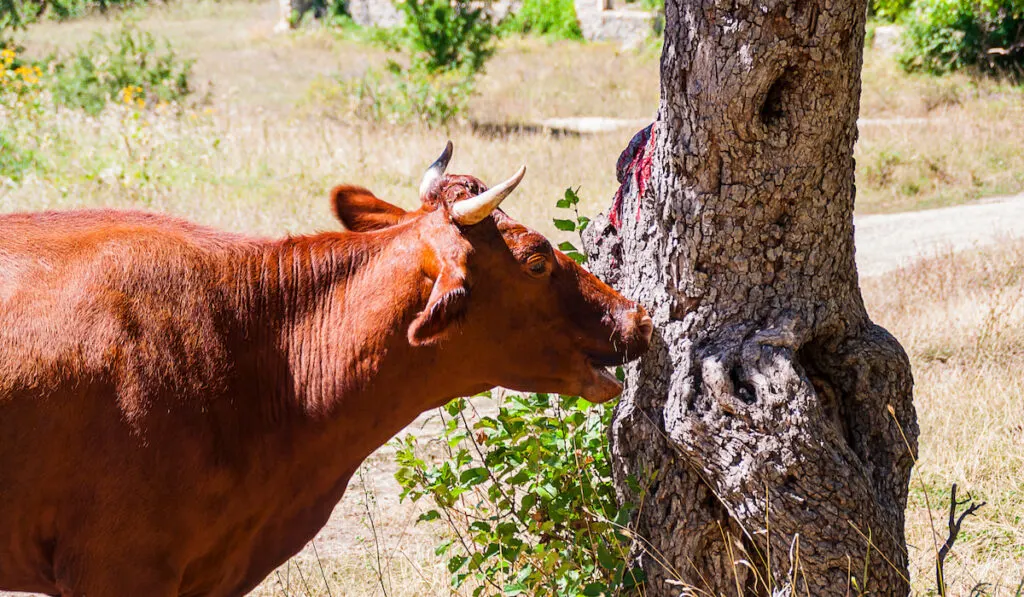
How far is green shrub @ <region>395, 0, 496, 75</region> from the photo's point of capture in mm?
Result: 20375

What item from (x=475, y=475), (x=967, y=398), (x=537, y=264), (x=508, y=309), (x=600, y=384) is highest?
(x=537, y=264)

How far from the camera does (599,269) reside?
446 cm

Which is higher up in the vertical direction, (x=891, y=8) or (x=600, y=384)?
(x=891, y=8)

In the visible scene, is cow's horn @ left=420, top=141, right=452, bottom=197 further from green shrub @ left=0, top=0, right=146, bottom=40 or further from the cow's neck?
green shrub @ left=0, top=0, right=146, bottom=40

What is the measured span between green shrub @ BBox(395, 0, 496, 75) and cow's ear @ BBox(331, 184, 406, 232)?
54.1 feet

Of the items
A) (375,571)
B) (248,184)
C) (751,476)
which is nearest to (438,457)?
(375,571)

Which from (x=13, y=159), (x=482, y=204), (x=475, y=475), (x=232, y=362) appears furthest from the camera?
(x=13, y=159)

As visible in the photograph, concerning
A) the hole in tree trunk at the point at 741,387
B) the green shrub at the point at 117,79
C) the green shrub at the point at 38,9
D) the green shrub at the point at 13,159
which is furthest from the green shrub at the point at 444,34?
the hole in tree trunk at the point at 741,387

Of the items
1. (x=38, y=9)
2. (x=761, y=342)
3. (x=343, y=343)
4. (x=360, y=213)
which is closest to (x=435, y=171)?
(x=360, y=213)

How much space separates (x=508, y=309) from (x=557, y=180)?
9758 mm

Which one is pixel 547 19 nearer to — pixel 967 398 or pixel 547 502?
pixel 967 398

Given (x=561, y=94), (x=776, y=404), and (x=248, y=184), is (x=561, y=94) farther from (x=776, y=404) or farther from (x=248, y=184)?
(x=776, y=404)

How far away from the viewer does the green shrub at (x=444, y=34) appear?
20.4 m

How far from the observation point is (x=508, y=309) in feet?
12.1
